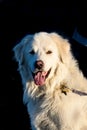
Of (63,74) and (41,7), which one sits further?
(41,7)

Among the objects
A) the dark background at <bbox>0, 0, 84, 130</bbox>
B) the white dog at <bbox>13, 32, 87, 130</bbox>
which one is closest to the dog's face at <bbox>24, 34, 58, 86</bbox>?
the white dog at <bbox>13, 32, 87, 130</bbox>

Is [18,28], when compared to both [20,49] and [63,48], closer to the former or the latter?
[20,49]

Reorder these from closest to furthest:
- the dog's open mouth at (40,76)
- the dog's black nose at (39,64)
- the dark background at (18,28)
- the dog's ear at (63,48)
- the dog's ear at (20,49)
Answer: the dog's black nose at (39,64) < the dog's open mouth at (40,76) < the dog's ear at (63,48) < the dog's ear at (20,49) < the dark background at (18,28)

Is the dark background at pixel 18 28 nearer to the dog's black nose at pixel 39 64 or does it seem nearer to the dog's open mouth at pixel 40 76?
the dog's open mouth at pixel 40 76

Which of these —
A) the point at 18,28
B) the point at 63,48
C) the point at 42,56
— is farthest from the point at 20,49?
the point at 18,28

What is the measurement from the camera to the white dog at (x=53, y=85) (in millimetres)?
6645

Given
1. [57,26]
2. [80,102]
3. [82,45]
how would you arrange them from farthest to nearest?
[57,26]
[82,45]
[80,102]

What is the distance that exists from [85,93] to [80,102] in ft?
0.42

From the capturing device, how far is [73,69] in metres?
6.81

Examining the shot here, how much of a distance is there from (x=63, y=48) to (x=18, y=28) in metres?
4.22

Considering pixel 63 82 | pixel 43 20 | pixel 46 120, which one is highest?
pixel 43 20

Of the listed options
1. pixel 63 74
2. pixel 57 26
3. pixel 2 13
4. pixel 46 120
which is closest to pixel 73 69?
pixel 63 74

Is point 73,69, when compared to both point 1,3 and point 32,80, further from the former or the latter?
point 1,3

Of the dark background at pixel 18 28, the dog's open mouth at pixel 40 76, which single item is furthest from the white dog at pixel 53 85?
the dark background at pixel 18 28
